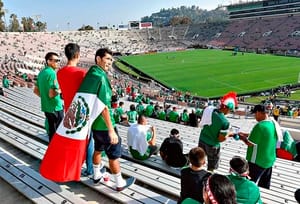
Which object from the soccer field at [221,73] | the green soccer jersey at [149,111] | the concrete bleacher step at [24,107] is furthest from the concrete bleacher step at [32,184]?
the soccer field at [221,73]

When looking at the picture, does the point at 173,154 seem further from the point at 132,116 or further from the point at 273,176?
the point at 132,116

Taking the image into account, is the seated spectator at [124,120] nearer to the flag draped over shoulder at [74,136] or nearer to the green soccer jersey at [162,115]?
the green soccer jersey at [162,115]

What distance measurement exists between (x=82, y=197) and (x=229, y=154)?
367cm

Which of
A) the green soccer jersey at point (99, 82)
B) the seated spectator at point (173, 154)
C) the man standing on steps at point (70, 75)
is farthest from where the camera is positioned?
the seated spectator at point (173, 154)

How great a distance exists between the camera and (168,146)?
16.5ft

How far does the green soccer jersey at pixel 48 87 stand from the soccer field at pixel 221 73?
26609mm

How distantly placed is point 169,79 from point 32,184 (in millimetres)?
35817

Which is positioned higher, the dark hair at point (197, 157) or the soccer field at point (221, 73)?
the dark hair at point (197, 157)

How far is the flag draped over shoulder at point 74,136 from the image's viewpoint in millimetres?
3424

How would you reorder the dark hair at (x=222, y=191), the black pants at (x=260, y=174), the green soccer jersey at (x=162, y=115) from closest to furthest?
the dark hair at (x=222, y=191), the black pants at (x=260, y=174), the green soccer jersey at (x=162, y=115)

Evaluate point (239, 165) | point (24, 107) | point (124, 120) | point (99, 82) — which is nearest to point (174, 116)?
point (124, 120)

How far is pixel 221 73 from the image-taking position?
40.6 meters

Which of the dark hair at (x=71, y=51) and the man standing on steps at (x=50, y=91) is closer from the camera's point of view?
the dark hair at (x=71, y=51)

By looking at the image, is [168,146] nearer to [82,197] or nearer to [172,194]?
[172,194]
